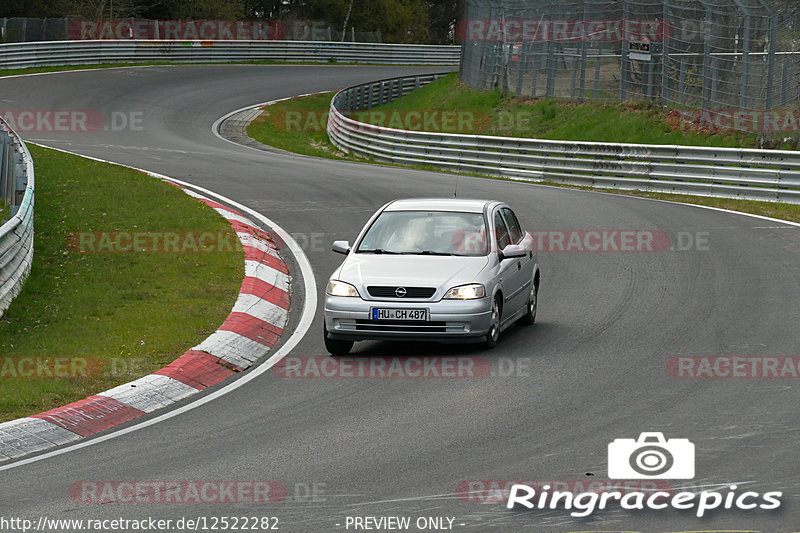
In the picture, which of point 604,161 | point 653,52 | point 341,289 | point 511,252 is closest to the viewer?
point 341,289

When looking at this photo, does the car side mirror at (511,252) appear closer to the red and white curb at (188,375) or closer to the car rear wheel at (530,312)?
the car rear wheel at (530,312)

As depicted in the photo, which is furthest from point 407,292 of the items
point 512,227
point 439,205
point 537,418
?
point 537,418

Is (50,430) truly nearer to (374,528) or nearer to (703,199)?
(374,528)

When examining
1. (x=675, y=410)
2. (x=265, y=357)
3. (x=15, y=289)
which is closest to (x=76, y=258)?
(x=15, y=289)

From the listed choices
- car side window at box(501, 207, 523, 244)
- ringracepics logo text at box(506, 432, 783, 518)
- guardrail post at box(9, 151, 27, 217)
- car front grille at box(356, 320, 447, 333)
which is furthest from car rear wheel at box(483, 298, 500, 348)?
guardrail post at box(9, 151, 27, 217)

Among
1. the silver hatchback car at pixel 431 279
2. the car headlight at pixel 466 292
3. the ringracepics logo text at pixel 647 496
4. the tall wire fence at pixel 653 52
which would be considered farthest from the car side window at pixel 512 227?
the tall wire fence at pixel 653 52

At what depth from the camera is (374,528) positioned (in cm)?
637

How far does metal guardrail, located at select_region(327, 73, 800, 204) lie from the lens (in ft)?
71.8

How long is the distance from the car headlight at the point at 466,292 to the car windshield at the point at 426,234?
81cm

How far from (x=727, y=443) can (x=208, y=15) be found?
6285cm

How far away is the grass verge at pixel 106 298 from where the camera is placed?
10.3 m

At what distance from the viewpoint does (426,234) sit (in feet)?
39.7

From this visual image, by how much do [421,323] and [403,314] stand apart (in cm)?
19

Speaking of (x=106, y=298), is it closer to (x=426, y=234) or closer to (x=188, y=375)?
(x=188, y=375)
